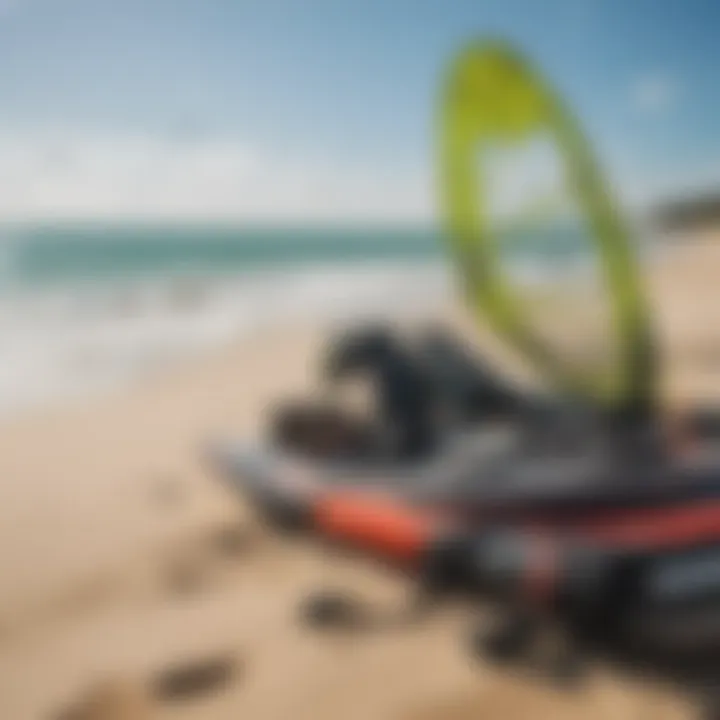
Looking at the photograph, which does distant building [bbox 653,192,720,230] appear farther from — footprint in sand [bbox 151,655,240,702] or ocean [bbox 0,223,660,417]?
footprint in sand [bbox 151,655,240,702]

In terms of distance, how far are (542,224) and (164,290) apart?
1.96 meters

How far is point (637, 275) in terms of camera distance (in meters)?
1.68

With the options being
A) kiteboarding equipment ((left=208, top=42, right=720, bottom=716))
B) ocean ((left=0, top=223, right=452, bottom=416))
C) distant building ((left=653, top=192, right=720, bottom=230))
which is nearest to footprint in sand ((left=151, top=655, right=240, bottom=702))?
kiteboarding equipment ((left=208, top=42, right=720, bottom=716))

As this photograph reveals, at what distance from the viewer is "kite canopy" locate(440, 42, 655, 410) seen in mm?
1601

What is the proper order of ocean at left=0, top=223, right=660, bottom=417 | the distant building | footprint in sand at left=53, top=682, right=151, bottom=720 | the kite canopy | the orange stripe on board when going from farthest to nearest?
the distant building
ocean at left=0, top=223, right=660, bottom=417
the kite canopy
the orange stripe on board
footprint in sand at left=53, top=682, right=151, bottom=720

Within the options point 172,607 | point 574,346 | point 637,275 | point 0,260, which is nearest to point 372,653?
point 172,607

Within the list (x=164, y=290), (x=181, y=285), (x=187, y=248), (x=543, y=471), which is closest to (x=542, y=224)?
(x=543, y=471)

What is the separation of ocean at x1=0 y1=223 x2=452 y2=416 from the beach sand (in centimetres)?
18

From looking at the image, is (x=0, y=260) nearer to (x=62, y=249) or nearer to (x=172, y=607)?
(x=62, y=249)

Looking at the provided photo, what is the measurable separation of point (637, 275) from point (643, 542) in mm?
661

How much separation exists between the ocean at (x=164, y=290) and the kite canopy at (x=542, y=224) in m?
0.16

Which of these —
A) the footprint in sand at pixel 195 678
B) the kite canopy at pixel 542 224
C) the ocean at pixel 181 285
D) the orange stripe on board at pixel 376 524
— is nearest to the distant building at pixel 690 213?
the ocean at pixel 181 285

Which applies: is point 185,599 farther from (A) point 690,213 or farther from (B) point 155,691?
(A) point 690,213

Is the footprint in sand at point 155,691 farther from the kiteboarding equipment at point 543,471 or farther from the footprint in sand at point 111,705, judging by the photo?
the kiteboarding equipment at point 543,471
